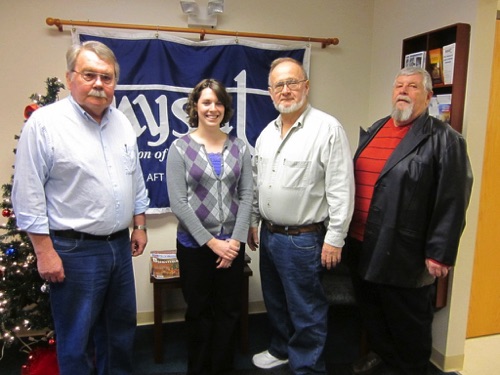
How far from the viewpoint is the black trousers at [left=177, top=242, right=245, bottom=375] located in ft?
6.16

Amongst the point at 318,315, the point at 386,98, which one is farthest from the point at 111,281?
the point at 386,98

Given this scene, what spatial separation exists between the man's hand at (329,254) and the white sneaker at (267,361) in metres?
0.75

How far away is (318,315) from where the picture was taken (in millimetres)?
1945

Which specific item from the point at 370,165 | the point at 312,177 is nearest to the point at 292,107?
the point at 312,177

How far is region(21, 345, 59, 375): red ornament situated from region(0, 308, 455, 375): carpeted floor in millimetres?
149

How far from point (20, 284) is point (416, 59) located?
2432 mm

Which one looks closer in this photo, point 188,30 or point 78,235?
point 78,235

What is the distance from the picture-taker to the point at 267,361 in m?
2.23

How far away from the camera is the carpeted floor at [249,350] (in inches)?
86.9

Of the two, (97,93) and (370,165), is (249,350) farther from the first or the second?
(97,93)

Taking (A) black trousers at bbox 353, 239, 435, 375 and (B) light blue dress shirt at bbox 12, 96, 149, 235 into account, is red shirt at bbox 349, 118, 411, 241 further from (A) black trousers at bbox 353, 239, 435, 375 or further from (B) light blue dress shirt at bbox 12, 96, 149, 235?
(B) light blue dress shirt at bbox 12, 96, 149, 235

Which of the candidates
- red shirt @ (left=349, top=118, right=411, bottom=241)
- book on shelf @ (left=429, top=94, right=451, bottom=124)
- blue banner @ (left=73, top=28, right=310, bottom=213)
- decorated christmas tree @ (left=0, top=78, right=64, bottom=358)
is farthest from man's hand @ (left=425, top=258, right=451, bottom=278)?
decorated christmas tree @ (left=0, top=78, right=64, bottom=358)

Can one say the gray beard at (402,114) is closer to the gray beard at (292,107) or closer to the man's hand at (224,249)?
the gray beard at (292,107)

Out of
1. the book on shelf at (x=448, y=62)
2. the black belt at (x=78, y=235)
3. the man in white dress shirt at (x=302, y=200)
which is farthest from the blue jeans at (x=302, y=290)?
the book on shelf at (x=448, y=62)
